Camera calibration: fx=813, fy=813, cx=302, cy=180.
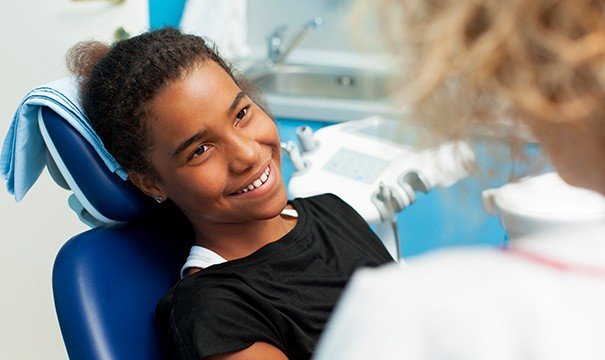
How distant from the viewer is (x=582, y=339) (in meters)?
0.45

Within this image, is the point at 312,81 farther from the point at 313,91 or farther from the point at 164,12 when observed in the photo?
the point at 164,12

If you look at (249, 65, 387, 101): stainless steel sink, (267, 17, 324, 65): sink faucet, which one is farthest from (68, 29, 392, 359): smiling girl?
(249, 65, 387, 101): stainless steel sink

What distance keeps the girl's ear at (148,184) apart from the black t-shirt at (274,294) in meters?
0.15

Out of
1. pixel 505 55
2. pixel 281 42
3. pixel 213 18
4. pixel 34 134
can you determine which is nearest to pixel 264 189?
pixel 34 134

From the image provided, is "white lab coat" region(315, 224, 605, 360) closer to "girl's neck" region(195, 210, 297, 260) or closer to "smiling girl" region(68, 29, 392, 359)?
"smiling girl" region(68, 29, 392, 359)

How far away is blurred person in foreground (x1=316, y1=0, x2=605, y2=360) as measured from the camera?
46 cm

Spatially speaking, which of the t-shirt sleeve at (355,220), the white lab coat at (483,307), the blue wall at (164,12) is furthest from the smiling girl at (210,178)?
the blue wall at (164,12)

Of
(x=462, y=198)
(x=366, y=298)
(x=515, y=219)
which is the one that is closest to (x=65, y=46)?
(x=515, y=219)

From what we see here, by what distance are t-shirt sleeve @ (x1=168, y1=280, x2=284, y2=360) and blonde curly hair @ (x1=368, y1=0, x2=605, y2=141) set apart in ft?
2.05

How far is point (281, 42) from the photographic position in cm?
304

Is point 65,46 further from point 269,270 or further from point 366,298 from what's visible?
point 366,298

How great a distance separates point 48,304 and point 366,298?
156cm

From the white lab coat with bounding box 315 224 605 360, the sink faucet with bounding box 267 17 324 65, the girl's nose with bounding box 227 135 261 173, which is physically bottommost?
the sink faucet with bounding box 267 17 324 65

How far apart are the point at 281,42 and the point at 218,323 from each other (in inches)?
80.0
